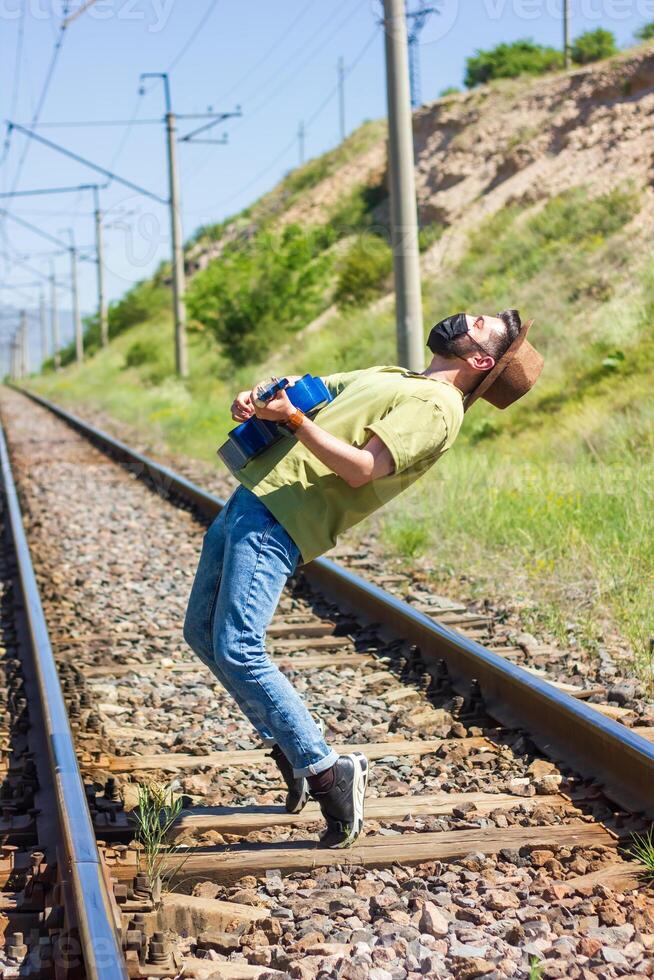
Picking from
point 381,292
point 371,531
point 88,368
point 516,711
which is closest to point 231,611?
point 516,711

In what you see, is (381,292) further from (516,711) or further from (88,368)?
(88,368)

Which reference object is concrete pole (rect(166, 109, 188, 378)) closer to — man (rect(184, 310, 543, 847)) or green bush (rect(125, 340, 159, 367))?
green bush (rect(125, 340, 159, 367))

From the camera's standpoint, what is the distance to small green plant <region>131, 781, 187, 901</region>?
3.79 meters

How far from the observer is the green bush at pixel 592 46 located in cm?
5002

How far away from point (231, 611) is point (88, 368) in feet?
185

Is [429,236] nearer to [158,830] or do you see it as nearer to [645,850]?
[158,830]

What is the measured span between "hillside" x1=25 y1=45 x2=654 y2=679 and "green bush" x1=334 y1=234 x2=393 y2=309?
42 centimetres

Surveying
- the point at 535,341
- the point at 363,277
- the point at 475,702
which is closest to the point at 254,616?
the point at 475,702

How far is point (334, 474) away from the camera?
3.94 meters

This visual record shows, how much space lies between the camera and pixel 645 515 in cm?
857

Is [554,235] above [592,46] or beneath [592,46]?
beneath

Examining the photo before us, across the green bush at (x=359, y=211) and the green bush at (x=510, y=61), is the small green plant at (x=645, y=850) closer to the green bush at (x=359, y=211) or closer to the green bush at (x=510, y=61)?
the green bush at (x=359, y=211)

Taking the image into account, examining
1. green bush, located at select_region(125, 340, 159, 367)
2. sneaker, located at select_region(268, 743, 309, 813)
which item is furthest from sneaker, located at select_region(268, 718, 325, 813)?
green bush, located at select_region(125, 340, 159, 367)

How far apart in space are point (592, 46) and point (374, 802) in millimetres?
52678
